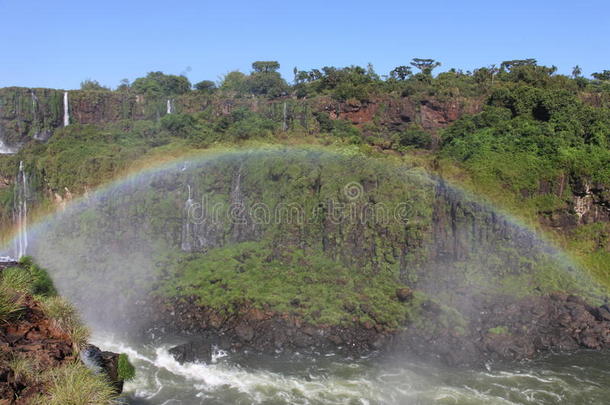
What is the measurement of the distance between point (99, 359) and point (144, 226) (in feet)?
72.3

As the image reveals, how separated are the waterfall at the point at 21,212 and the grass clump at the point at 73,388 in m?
27.7

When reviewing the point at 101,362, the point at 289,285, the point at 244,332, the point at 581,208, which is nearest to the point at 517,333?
the point at 581,208

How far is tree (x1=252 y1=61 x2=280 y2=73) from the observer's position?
71.6 m

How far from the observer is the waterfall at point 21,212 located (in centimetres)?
3463

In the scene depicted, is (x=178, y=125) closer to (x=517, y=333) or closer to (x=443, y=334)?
(x=443, y=334)

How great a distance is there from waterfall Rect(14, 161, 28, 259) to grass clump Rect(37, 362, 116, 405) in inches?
1091

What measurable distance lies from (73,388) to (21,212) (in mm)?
31606

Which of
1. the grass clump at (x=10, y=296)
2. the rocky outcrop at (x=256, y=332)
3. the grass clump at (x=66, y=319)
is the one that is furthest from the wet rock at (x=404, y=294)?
the grass clump at (x=10, y=296)

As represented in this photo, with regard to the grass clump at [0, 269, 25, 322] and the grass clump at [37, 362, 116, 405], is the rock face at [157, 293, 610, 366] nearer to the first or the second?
the grass clump at [0, 269, 25, 322]

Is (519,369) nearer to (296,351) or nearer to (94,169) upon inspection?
(296,351)

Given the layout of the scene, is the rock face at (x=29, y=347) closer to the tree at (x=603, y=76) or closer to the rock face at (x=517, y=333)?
the rock face at (x=517, y=333)

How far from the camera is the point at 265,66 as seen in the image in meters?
71.8

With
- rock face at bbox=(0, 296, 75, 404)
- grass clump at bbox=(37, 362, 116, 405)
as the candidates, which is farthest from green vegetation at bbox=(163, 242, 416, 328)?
grass clump at bbox=(37, 362, 116, 405)

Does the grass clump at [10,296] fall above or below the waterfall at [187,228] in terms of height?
above
